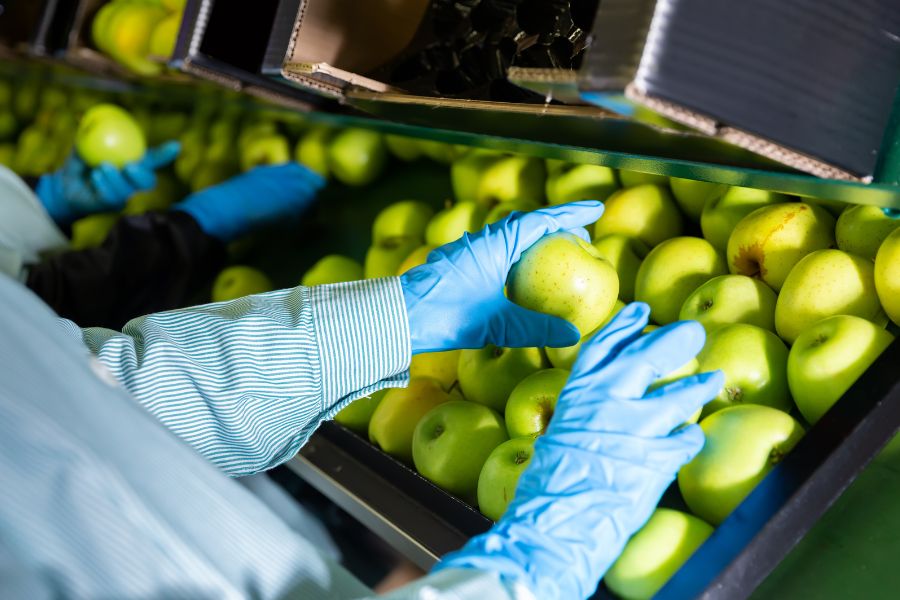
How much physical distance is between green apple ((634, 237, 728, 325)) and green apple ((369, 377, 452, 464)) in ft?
1.58

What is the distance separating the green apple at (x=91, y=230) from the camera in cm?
296

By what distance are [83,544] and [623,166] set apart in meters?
1.05

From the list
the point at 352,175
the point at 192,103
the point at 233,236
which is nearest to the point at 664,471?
the point at 352,175

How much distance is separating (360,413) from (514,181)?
2.27 feet

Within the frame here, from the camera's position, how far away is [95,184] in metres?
3.16

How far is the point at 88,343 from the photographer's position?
1.32 m

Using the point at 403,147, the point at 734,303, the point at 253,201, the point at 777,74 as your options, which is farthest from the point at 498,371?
the point at 253,201

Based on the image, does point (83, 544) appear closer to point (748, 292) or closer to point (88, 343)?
point (88, 343)

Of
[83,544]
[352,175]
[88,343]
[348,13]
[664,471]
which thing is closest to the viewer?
[83,544]

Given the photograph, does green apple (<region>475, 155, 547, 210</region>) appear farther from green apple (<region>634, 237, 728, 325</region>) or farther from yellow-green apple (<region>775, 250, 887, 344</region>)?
yellow-green apple (<region>775, 250, 887, 344</region>)

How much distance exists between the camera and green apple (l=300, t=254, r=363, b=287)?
2162 mm

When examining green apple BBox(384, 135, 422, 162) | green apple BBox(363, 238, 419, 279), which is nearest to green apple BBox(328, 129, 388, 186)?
green apple BBox(384, 135, 422, 162)

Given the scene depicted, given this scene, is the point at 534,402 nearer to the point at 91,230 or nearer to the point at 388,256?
the point at 388,256

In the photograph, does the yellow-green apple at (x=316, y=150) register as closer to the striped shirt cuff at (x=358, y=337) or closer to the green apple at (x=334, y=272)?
the green apple at (x=334, y=272)
